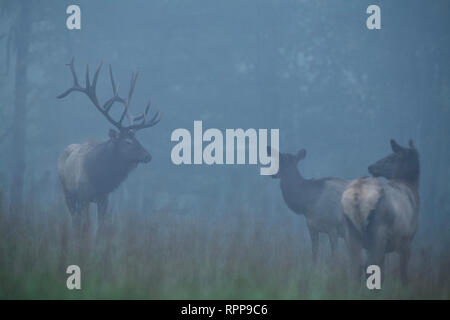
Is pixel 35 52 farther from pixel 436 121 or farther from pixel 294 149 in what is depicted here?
pixel 436 121

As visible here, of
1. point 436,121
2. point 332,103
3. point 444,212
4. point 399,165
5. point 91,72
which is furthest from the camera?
point 91,72

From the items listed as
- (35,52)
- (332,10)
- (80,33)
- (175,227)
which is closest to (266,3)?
(332,10)

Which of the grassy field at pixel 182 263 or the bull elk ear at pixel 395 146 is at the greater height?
the bull elk ear at pixel 395 146

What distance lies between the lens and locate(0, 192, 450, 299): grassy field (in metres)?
4.39

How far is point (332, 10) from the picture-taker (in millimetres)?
6859

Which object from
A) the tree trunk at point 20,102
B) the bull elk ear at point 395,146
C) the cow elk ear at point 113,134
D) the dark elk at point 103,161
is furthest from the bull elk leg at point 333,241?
the tree trunk at point 20,102

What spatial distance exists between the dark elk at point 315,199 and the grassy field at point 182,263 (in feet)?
0.79

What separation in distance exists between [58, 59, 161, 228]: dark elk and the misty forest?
19mm

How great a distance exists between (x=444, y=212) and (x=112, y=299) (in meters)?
3.80

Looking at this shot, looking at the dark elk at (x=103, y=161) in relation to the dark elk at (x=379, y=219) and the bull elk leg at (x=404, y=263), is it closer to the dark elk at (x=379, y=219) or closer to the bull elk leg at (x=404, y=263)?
the dark elk at (x=379, y=219)

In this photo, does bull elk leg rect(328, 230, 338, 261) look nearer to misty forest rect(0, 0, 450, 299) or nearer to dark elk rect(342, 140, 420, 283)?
misty forest rect(0, 0, 450, 299)

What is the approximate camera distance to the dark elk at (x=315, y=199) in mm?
5617

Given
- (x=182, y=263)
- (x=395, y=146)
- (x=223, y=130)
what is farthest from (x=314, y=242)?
(x=223, y=130)

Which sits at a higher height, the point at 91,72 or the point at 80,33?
the point at 80,33
